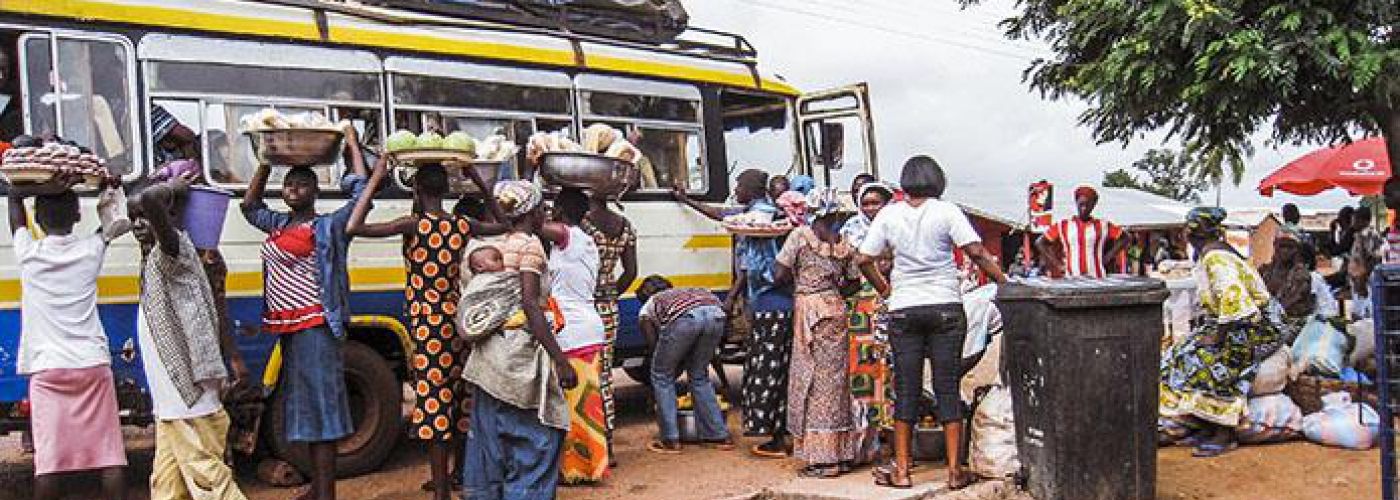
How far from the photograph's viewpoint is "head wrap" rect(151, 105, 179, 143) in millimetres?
6090

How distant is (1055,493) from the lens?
516cm

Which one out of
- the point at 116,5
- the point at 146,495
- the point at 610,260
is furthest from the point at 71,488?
the point at 610,260

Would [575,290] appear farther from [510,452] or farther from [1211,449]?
[1211,449]

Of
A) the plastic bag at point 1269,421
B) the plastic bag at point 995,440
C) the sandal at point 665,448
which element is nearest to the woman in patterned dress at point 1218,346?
the plastic bag at point 1269,421

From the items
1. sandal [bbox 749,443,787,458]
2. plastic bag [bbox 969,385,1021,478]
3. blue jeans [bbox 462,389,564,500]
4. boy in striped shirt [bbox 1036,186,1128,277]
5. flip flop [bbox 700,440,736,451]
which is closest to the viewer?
blue jeans [bbox 462,389,564,500]

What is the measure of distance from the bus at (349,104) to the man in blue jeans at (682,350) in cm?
88

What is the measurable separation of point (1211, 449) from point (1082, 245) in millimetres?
2576

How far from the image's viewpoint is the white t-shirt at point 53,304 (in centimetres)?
474

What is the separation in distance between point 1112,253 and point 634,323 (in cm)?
394

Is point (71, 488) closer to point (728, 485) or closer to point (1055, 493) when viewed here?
point (728, 485)

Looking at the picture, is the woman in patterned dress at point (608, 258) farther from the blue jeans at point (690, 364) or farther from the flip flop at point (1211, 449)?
the flip flop at point (1211, 449)

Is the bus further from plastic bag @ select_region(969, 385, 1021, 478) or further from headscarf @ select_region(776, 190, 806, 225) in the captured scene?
plastic bag @ select_region(969, 385, 1021, 478)

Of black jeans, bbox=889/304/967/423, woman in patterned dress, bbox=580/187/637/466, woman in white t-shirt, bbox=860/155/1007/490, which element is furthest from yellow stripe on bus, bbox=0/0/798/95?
black jeans, bbox=889/304/967/423

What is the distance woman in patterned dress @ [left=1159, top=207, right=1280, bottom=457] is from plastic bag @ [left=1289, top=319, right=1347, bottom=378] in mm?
1064
